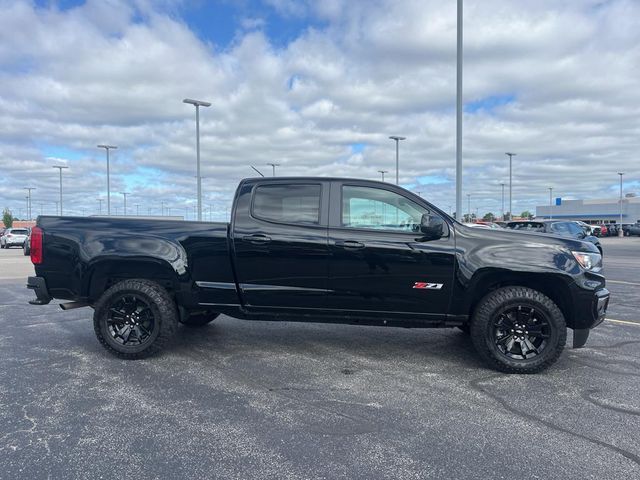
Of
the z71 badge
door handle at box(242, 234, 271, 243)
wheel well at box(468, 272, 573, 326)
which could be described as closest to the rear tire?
door handle at box(242, 234, 271, 243)

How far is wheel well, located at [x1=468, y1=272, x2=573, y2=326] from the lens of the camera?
500 cm

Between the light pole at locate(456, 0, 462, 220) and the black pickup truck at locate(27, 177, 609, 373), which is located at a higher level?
the light pole at locate(456, 0, 462, 220)

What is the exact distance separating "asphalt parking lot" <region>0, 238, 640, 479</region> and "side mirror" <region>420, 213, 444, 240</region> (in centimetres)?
140

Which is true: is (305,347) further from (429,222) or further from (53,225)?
(53,225)

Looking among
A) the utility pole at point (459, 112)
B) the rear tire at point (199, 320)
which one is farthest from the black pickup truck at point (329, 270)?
the utility pole at point (459, 112)

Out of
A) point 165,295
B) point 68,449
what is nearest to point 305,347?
point 165,295

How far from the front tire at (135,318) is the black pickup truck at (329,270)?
0.05 feet

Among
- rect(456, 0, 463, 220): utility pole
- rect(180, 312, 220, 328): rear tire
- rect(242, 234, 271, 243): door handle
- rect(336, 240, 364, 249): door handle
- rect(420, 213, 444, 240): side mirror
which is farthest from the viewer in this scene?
rect(456, 0, 463, 220): utility pole

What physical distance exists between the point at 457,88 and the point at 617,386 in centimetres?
1037

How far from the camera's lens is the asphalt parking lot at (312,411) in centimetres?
320

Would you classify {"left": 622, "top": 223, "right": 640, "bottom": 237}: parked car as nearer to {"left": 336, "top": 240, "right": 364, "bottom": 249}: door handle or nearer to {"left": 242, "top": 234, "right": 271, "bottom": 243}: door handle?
{"left": 336, "top": 240, "right": 364, "bottom": 249}: door handle

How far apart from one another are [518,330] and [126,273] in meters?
4.16

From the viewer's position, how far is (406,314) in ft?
16.9

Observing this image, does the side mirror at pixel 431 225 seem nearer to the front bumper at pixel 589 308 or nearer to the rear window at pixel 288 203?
the rear window at pixel 288 203
